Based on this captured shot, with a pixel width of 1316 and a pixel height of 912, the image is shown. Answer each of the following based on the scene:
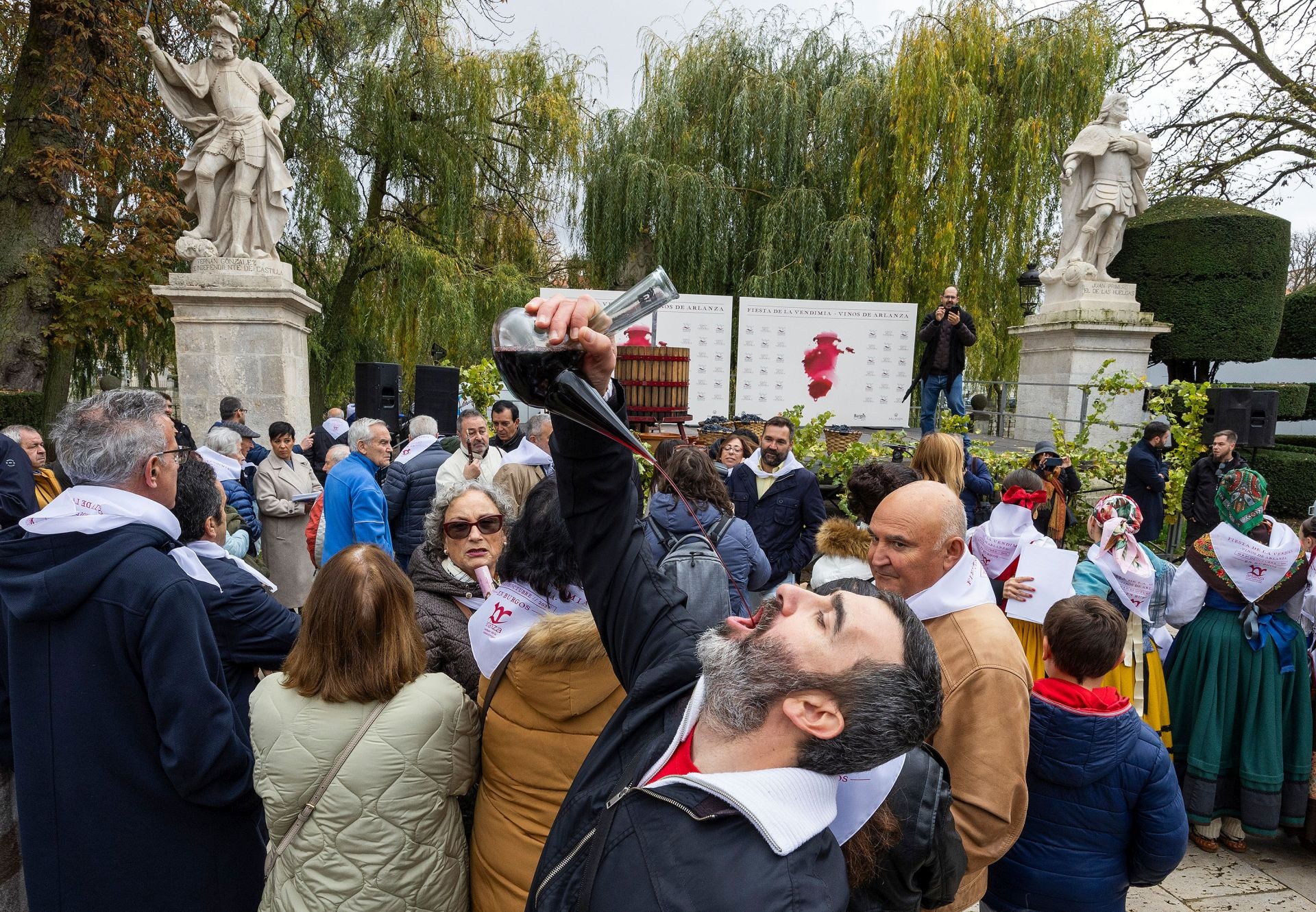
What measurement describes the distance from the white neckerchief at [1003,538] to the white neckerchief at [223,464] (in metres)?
4.74

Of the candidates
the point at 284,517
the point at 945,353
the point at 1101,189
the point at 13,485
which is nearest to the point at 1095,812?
the point at 13,485

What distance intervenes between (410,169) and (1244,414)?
1344 cm

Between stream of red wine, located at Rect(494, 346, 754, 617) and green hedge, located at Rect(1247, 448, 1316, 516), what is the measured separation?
40.7 ft

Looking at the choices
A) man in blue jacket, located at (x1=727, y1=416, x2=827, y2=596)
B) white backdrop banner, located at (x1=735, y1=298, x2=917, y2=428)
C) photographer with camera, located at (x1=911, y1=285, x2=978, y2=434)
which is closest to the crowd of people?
man in blue jacket, located at (x1=727, y1=416, x2=827, y2=596)

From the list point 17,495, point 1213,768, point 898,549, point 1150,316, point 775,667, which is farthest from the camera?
point 1150,316

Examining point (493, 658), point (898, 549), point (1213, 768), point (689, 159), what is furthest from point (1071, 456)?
point (689, 159)

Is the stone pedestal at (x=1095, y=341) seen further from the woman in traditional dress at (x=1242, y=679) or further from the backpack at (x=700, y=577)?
the backpack at (x=700, y=577)

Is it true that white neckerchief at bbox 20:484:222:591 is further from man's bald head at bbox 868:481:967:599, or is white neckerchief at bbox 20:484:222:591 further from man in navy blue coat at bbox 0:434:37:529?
man in navy blue coat at bbox 0:434:37:529

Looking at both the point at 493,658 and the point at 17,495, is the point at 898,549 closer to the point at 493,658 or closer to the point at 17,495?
the point at 493,658

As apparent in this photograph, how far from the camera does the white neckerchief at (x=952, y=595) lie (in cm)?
216

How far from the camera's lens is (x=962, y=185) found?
13.8 meters

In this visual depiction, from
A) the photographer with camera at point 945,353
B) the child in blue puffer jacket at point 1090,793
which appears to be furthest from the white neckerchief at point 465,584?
the photographer with camera at point 945,353

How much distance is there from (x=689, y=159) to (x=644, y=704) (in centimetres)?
1528

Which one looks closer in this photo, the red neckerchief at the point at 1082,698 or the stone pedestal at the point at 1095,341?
the red neckerchief at the point at 1082,698
